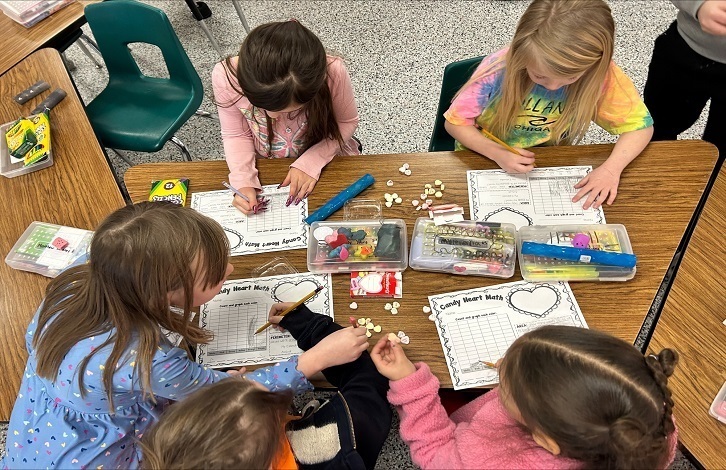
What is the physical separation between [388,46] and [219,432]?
2246 mm

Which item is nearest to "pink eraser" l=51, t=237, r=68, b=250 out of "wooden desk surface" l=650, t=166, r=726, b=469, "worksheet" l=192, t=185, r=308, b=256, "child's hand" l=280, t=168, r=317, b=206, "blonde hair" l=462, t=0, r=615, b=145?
"worksheet" l=192, t=185, r=308, b=256

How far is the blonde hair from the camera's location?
110cm

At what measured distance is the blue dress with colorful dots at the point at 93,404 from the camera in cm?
94

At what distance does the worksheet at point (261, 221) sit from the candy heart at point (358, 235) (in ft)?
0.35

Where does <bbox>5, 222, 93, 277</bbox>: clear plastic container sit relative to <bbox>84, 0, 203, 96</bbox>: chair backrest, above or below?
below

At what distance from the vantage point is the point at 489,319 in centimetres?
102

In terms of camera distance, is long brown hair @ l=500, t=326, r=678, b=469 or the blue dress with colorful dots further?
the blue dress with colorful dots

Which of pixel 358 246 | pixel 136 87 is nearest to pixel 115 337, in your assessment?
pixel 358 246

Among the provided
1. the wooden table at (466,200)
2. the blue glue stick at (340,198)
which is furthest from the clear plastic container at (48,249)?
the blue glue stick at (340,198)

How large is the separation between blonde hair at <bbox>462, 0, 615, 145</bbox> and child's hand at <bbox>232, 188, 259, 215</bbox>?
651mm

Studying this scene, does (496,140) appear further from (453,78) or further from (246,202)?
(246,202)

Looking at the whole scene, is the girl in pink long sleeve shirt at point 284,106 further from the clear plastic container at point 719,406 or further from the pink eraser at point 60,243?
the clear plastic container at point 719,406

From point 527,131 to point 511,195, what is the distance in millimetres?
265

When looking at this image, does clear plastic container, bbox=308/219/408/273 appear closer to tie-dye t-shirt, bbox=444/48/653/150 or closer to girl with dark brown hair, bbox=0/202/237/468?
girl with dark brown hair, bbox=0/202/237/468
